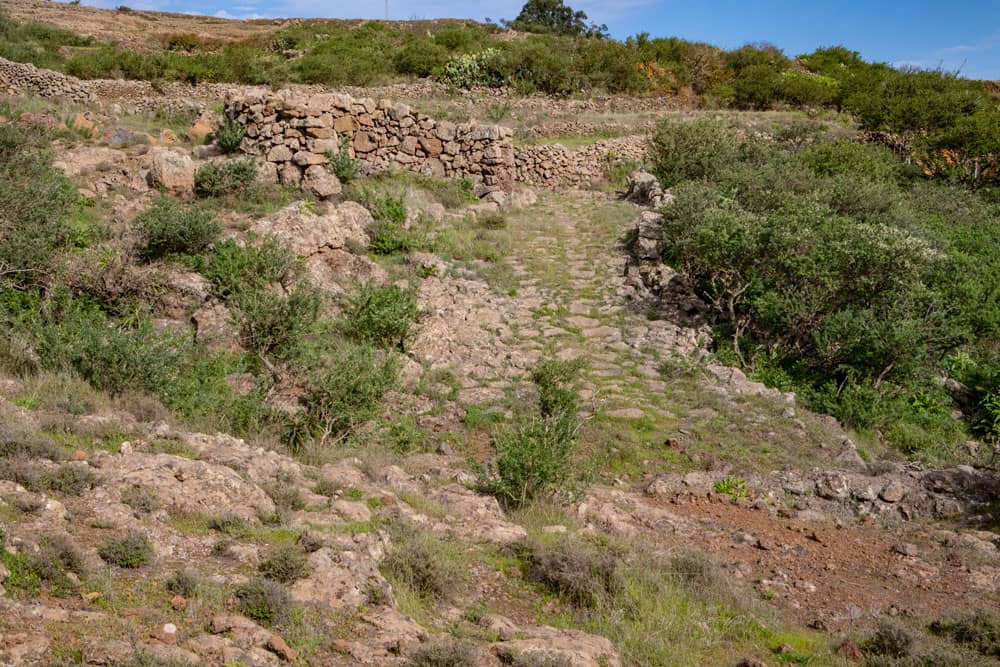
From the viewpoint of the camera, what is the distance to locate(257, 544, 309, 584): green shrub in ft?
12.4

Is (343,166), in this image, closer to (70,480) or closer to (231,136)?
(231,136)

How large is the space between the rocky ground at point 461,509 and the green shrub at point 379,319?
29 centimetres

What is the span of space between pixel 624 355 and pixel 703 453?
7.75 feet

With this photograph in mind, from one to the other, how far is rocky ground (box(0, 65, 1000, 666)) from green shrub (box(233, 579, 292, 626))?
0.11ft

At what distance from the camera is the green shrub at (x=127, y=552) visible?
362cm

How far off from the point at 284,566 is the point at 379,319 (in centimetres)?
496

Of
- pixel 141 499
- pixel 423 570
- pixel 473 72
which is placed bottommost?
pixel 423 570

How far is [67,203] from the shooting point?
9.41 m

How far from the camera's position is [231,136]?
12.7 metres

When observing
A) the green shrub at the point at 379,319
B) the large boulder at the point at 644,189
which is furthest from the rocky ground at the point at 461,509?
the large boulder at the point at 644,189

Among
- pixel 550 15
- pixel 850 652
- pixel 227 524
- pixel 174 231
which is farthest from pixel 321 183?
pixel 550 15

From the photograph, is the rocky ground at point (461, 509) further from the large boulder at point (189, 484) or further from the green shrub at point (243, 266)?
the green shrub at point (243, 266)

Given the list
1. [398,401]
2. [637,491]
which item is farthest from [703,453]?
[398,401]

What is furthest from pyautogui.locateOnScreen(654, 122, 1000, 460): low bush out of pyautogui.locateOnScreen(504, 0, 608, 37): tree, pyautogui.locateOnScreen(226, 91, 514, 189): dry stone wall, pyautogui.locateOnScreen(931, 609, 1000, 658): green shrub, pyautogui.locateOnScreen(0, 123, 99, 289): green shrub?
pyautogui.locateOnScreen(504, 0, 608, 37): tree
